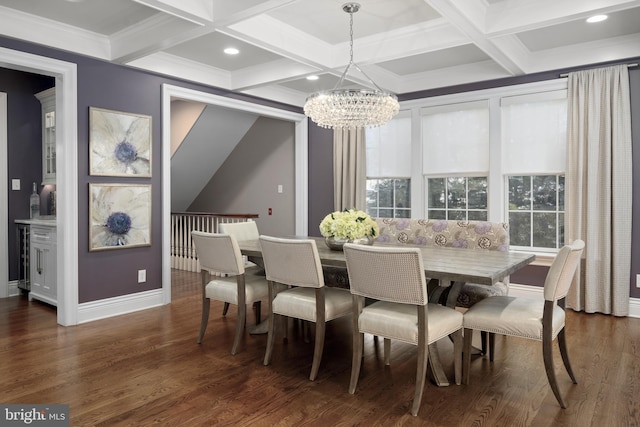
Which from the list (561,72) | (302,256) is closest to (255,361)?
(302,256)

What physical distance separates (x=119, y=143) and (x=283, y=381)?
2.80 metres

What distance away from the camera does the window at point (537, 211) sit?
4637 millimetres

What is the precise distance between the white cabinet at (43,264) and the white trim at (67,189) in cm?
53

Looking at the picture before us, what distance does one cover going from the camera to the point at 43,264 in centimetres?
461

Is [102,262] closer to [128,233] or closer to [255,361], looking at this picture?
[128,233]

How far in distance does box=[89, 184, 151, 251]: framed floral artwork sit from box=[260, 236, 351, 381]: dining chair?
1.95 m

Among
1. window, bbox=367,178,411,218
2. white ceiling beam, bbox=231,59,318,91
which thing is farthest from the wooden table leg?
window, bbox=367,178,411,218

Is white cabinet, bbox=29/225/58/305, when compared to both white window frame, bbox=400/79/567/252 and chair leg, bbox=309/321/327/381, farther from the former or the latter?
white window frame, bbox=400/79/567/252

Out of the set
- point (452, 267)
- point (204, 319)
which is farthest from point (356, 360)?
point (204, 319)

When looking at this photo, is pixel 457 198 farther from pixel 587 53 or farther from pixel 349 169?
pixel 587 53

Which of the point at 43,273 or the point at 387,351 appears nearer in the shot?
the point at 387,351

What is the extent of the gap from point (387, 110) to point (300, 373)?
7.00 feet

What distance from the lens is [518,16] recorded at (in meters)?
3.33

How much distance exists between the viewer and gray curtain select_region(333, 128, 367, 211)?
578 cm
